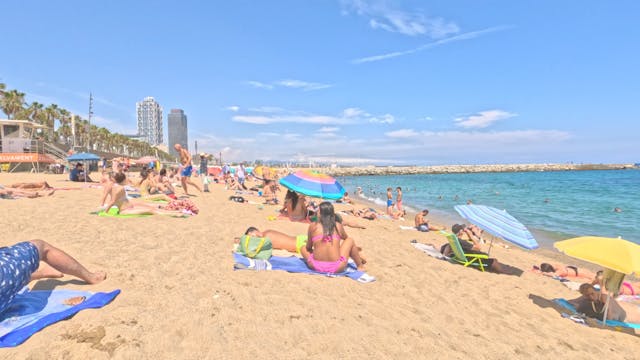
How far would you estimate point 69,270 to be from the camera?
3219 mm

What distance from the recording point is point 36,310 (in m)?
2.80

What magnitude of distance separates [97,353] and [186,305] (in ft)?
2.89

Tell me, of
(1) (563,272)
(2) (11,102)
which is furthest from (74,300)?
(2) (11,102)

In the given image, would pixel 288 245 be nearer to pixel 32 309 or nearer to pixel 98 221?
pixel 32 309

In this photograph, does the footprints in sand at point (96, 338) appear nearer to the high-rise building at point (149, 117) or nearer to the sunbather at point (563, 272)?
the sunbather at point (563, 272)

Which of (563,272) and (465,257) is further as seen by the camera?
(563,272)

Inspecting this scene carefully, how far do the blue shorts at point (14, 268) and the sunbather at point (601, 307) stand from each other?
573 centimetres

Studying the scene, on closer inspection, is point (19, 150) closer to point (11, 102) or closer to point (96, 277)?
point (11, 102)

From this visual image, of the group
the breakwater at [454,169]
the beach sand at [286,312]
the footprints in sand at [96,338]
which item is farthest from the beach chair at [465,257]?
the breakwater at [454,169]

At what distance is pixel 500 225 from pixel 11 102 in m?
48.8

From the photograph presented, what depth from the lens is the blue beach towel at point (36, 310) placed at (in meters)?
2.42

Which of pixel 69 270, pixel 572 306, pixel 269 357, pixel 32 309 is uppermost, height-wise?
pixel 69 270

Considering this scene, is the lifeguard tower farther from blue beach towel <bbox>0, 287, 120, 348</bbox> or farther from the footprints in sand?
the footprints in sand

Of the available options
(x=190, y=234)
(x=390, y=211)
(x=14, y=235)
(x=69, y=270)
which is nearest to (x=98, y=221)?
(x=14, y=235)
